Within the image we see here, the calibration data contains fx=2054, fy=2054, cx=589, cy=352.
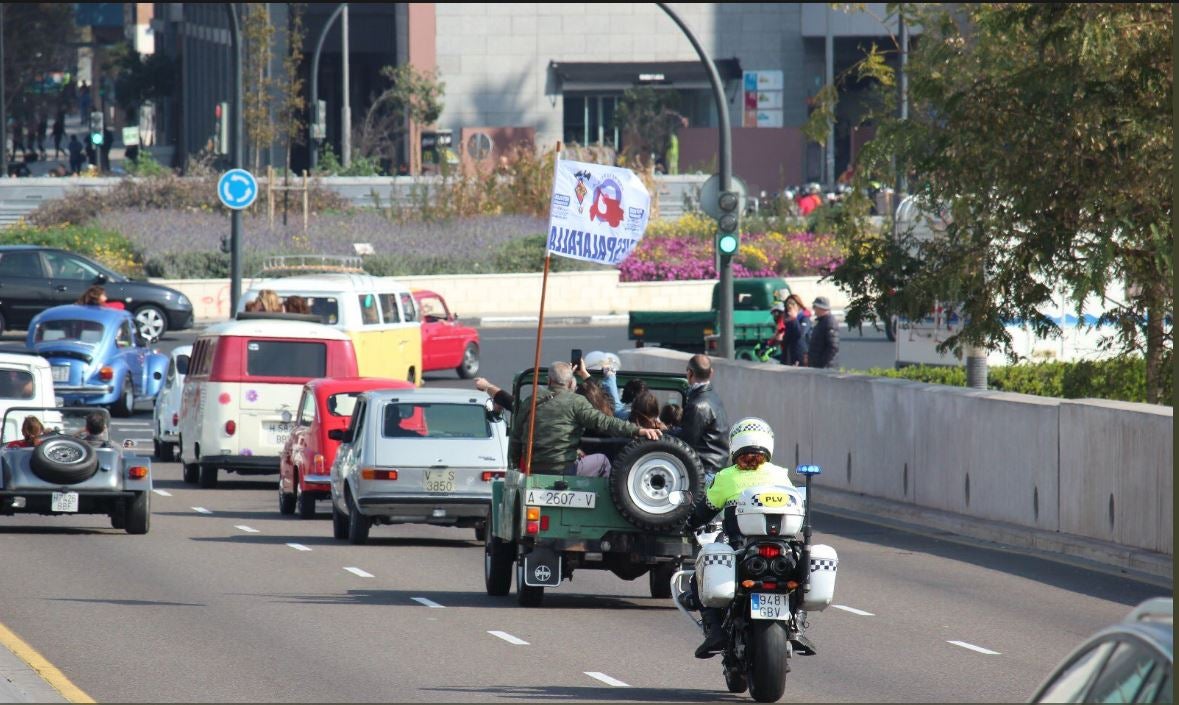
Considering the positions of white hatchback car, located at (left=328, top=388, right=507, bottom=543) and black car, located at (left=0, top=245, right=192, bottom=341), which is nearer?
white hatchback car, located at (left=328, top=388, right=507, bottom=543)

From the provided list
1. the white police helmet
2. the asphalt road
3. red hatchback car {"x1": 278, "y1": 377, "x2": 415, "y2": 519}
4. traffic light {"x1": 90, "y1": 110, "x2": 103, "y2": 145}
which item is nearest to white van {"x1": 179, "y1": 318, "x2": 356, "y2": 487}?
red hatchback car {"x1": 278, "y1": 377, "x2": 415, "y2": 519}

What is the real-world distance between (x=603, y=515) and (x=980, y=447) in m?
6.05

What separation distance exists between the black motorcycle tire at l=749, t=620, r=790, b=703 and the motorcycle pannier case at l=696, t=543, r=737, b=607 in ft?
0.73

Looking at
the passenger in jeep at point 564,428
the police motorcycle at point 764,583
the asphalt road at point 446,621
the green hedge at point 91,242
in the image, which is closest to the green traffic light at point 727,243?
the asphalt road at point 446,621

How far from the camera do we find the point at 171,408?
26.8 metres

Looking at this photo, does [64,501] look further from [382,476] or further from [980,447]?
[980,447]

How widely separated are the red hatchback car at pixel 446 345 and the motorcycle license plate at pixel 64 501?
1644cm

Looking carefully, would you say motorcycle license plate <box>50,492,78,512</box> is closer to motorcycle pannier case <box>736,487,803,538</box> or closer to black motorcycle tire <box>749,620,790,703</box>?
motorcycle pannier case <box>736,487,803,538</box>

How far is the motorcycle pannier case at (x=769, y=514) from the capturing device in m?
10.8

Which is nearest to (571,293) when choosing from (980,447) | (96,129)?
(96,129)

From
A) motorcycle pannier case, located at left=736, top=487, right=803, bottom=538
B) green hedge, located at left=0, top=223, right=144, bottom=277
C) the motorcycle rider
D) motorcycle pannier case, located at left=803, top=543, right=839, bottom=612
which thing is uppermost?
green hedge, located at left=0, top=223, right=144, bottom=277

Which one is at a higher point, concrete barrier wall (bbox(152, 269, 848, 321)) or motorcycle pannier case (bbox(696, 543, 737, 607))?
concrete barrier wall (bbox(152, 269, 848, 321))

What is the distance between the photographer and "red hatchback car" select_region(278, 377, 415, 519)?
68.9ft

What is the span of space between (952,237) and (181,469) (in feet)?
35.6
